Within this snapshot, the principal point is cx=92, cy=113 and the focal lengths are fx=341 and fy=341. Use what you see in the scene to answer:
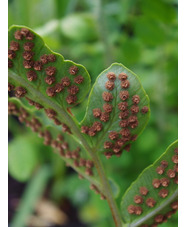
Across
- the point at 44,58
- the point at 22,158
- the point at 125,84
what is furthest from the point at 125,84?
the point at 22,158

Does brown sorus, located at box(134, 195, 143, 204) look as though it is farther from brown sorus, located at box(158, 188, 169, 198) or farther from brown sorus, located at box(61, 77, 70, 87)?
brown sorus, located at box(61, 77, 70, 87)

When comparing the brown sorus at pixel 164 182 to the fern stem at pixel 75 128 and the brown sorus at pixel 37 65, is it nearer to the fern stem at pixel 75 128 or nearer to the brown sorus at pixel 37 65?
the fern stem at pixel 75 128

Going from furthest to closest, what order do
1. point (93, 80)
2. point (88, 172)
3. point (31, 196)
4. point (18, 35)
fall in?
point (31, 196)
point (93, 80)
point (88, 172)
point (18, 35)

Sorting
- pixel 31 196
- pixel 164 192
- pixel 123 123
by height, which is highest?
pixel 123 123

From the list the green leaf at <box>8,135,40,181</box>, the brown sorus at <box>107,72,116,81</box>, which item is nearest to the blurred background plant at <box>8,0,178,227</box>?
the green leaf at <box>8,135,40,181</box>

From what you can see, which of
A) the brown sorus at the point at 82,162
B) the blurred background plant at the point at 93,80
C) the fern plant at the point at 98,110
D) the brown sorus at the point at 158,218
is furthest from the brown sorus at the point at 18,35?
the blurred background plant at the point at 93,80

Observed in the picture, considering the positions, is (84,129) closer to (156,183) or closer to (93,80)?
(156,183)
